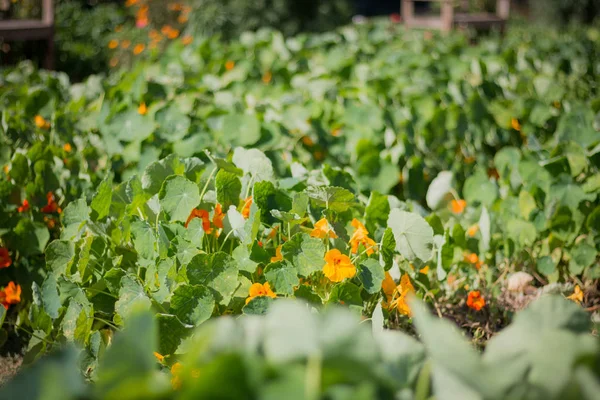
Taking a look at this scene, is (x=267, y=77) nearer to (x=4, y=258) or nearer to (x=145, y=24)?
(x=4, y=258)

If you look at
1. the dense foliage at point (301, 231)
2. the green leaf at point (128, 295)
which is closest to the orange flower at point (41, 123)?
the dense foliage at point (301, 231)

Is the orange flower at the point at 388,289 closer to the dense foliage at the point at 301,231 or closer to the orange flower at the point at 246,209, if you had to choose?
the dense foliage at the point at 301,231

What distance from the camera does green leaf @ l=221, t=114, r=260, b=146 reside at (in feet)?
7.66

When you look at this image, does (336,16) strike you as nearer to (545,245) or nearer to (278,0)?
(278,0)

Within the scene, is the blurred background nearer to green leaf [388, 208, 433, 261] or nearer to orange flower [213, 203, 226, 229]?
orange flower [213, 203, 226, 229]

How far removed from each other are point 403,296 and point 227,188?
50 centimetres

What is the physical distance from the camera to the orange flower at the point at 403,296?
1.53m

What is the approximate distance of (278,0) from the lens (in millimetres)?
6637

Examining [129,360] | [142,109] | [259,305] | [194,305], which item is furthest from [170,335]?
[142,109]

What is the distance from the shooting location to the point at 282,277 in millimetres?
1422

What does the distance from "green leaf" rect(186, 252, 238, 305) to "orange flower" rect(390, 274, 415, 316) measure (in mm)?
394

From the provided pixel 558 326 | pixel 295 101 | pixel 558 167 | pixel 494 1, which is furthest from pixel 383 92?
pixel 494 1

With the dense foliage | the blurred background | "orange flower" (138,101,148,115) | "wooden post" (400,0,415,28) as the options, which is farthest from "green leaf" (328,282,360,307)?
"wooden post" (400,0,415,28)

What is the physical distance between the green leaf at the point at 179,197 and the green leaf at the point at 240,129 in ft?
2.51
